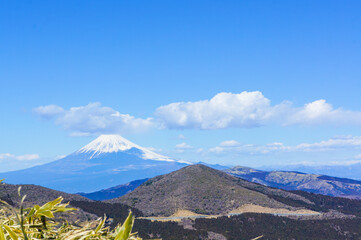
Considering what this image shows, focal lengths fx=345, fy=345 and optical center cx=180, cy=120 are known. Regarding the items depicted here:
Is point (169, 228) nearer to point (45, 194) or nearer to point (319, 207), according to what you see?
point (45, 194)

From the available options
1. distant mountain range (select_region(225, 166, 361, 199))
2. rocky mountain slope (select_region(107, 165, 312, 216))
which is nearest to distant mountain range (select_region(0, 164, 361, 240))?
Answer: rocky mountain slope (select_region(107, 165, 312, 216))

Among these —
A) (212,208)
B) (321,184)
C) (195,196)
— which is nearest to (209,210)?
(212,208)

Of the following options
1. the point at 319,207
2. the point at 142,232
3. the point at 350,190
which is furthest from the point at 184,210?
the point at 350,190

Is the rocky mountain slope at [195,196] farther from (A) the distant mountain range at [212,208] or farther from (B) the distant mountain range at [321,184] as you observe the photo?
(B) the distant mountain range at [321,184]

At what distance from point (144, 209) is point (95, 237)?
6261 cm

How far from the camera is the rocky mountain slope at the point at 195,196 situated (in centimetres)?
6259

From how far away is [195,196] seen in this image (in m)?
67.2

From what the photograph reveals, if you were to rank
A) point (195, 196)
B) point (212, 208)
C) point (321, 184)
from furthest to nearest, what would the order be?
point (321, 184), point (195, 196), point (212, 208)

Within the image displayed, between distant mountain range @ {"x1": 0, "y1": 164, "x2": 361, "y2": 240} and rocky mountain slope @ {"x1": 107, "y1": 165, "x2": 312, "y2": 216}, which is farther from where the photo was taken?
rocky mountain slope @ {"x1": 107, "y1": 165, "x2": 312, "y2": 216}

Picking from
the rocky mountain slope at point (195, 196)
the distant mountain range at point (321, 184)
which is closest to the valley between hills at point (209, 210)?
the rocky mountain slope at point (195, 196)

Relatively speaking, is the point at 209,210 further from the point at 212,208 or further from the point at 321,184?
the point at 321,184

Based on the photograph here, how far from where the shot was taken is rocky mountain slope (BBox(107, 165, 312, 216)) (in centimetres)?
6259

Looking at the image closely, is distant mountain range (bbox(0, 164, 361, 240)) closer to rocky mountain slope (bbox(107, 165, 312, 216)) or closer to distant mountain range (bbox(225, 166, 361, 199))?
rocky mountain slope (bbox(107, 165, 312, 216))

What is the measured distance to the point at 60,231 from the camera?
1.79 metres
